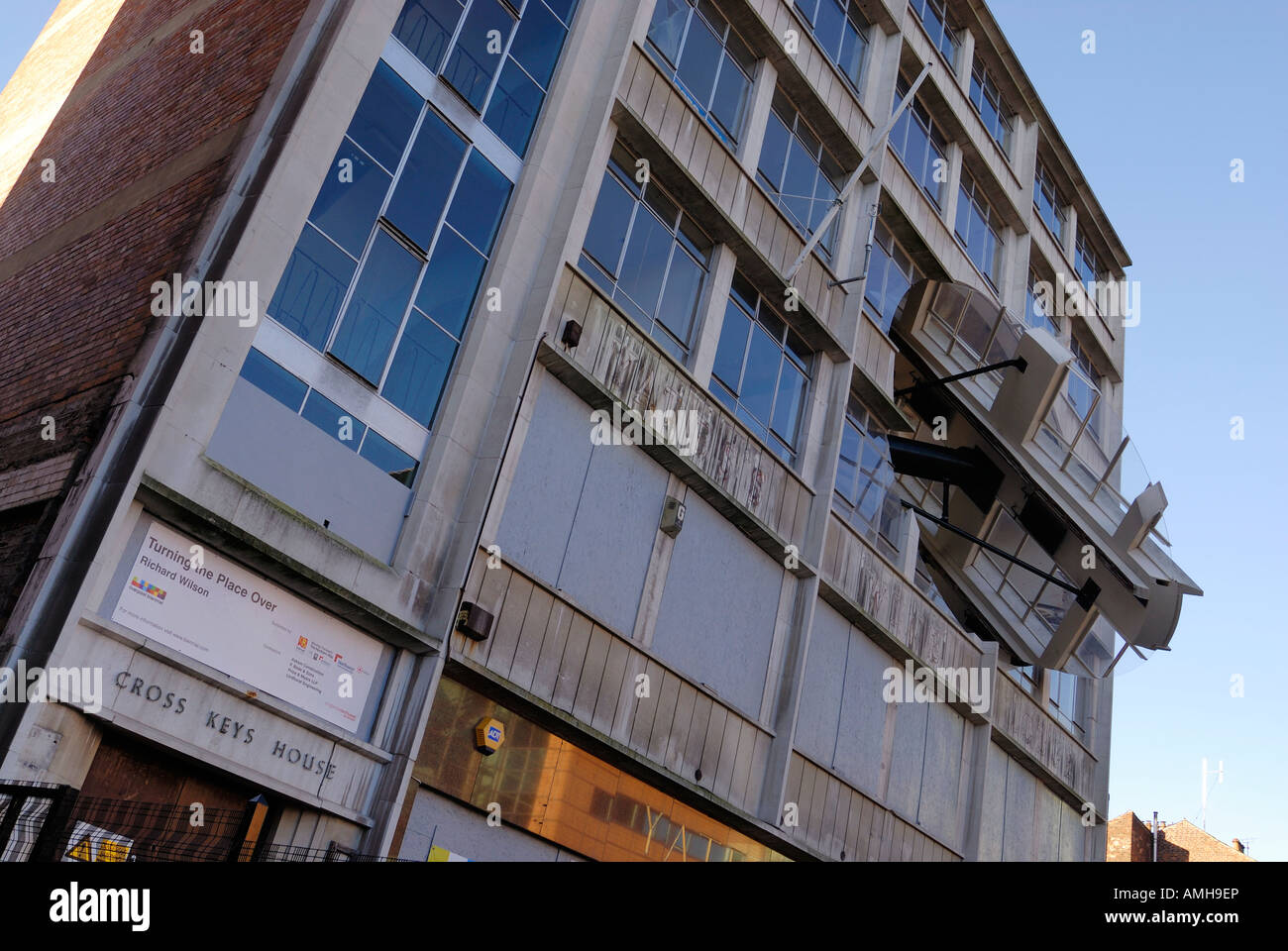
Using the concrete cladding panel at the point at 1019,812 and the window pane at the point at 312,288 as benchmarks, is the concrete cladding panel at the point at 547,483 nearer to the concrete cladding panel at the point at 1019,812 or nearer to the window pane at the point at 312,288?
the window pane at the point at 312,288

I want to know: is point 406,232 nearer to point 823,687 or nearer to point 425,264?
point 425,264

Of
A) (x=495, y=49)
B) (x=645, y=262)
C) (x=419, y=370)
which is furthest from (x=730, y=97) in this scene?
(x=419, y=370)

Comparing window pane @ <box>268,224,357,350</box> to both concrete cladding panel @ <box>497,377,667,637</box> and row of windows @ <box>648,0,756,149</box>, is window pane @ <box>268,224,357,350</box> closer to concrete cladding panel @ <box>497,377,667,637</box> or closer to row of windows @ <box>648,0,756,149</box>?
concrete cladding panel @ <box>497,377,667,637</box>

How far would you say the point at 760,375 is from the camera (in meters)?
18.9

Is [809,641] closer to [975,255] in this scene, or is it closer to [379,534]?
[379,534]

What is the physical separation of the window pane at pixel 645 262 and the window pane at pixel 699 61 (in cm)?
257

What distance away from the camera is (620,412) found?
1513cm

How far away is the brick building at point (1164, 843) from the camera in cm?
4206

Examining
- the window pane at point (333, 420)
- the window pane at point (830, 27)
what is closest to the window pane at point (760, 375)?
the window pane at point (830, 27)

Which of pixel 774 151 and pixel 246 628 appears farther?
pixel 774 151

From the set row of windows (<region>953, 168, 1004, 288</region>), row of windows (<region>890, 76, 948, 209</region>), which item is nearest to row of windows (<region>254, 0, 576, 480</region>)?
row of windows (<region>890, 76, 948, 209</region>)

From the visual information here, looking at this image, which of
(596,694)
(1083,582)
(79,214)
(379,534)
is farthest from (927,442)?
(79,214)

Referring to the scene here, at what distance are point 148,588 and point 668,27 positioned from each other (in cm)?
1198

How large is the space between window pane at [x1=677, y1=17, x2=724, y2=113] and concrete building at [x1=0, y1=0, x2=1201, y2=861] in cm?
10
